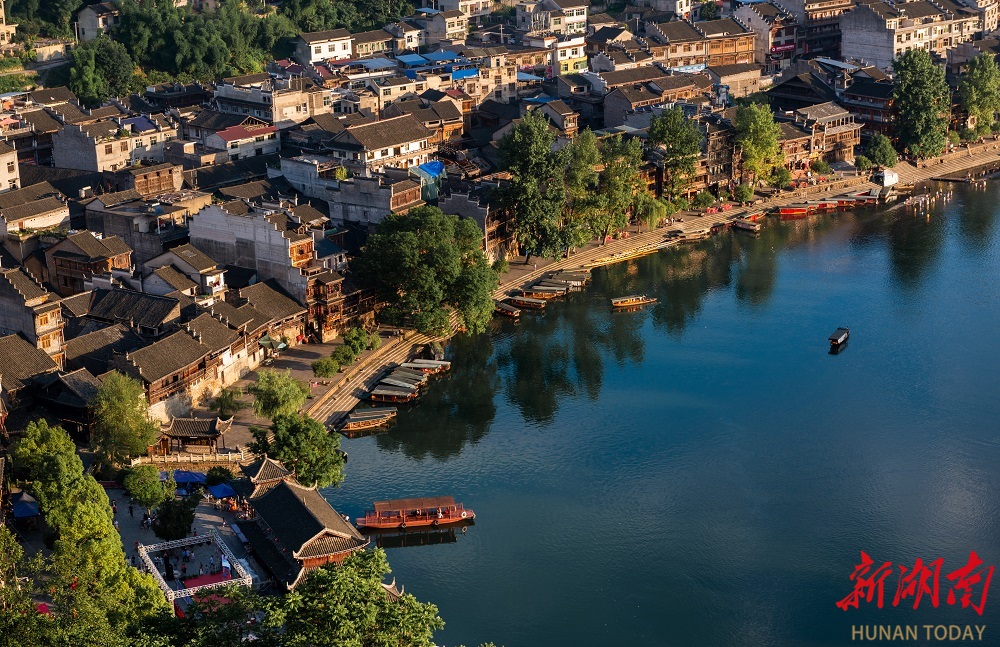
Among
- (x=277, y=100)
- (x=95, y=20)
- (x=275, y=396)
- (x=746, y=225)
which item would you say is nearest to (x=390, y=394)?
(x=275, y=396)

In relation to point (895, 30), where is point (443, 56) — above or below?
below

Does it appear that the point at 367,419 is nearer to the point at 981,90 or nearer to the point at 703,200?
the point at 703,200

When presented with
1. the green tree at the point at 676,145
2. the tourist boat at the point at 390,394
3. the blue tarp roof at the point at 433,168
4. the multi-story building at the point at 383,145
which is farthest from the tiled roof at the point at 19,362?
the green tree at the point at 676,145

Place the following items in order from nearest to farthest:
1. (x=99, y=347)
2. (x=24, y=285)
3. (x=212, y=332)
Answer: (x=99, y=347) < (x=24, y=285) < (x=212, y=332)

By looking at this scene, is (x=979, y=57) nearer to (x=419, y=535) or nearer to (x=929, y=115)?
(x=929, y=115)

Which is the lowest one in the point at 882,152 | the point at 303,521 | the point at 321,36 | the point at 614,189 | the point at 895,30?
the point at 303,521

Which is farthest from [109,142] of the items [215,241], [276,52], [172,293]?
[276,52]

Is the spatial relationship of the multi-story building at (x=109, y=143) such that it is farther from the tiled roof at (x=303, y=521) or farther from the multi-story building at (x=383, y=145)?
the tiled roof at (x=303, y=521)
